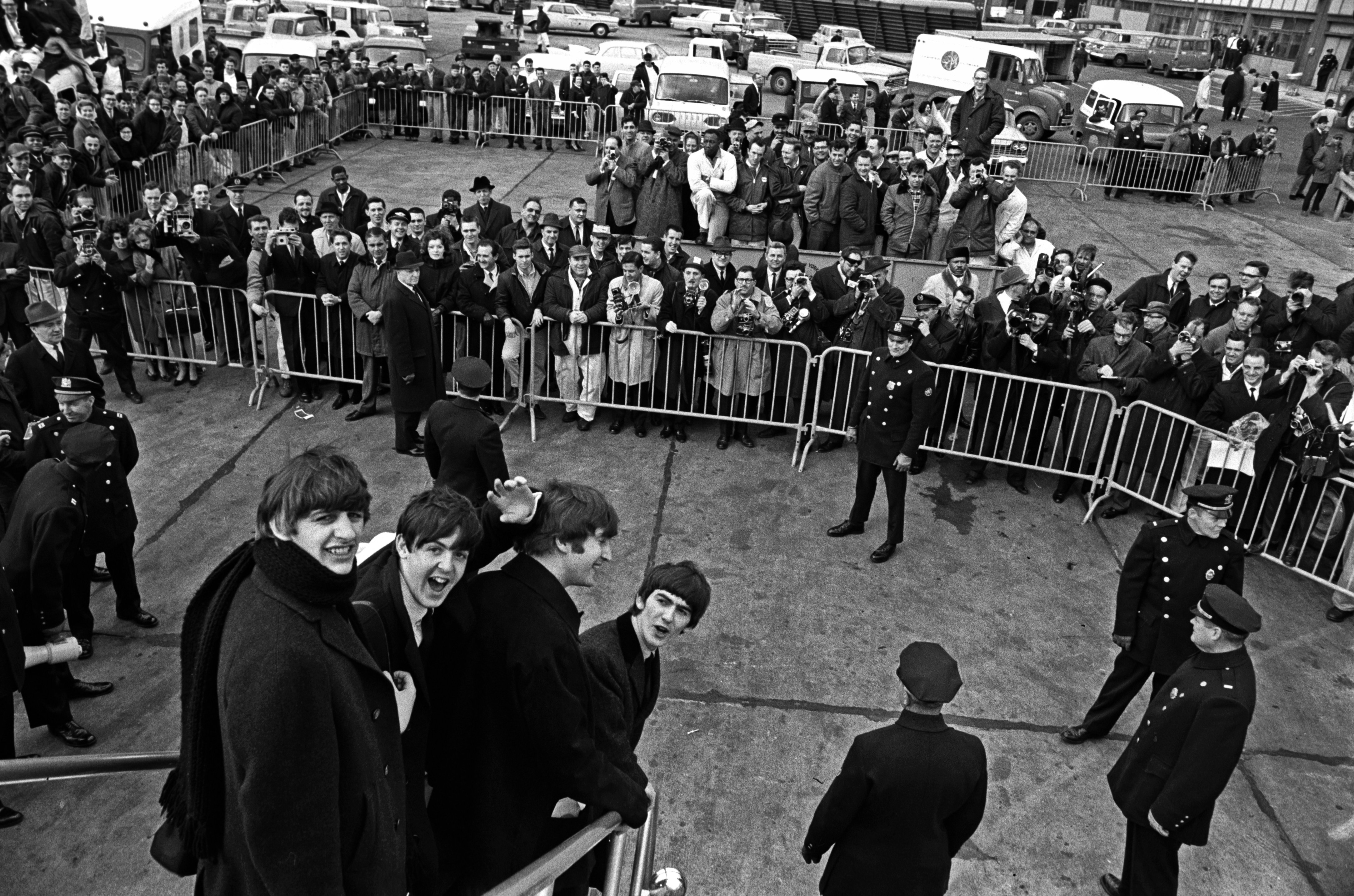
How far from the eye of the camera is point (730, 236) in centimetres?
1380

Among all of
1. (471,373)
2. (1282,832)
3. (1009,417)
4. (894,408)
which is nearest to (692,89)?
(1009,417)

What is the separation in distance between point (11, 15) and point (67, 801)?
887 inches

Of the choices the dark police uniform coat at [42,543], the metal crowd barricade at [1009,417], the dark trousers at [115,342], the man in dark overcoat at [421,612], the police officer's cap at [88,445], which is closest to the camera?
the man in dark overcoat at [421,612]

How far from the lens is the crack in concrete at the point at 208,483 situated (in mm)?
7430

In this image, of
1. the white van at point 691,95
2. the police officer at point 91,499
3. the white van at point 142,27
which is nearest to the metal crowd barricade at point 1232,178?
the white van at point 691,95

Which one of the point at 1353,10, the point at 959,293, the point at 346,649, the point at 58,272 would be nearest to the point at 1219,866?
the point at 346,649

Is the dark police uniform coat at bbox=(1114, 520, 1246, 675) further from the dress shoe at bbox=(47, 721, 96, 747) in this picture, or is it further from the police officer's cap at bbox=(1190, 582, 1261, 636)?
the dress shoe at bbox=(47, 721, 96, 747)

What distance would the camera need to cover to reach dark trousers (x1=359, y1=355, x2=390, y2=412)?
31.7 feet

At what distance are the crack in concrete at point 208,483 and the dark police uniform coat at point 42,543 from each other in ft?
6.01

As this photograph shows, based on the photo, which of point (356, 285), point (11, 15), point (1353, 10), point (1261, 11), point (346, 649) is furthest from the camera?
point (1261, 11)

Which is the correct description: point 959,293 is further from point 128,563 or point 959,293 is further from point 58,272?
point 58,272

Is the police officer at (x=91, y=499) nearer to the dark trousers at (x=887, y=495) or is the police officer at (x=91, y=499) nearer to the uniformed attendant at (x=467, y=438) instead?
the uniformed attendant at (x=467, y=438)

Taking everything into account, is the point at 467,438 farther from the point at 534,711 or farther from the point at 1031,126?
the point at 1031,126

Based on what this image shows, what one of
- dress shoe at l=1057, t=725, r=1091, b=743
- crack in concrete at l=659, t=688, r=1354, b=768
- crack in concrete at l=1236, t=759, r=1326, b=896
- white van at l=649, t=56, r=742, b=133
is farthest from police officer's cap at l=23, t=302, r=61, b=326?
white van at l=649, t=56, r=742, b=133
